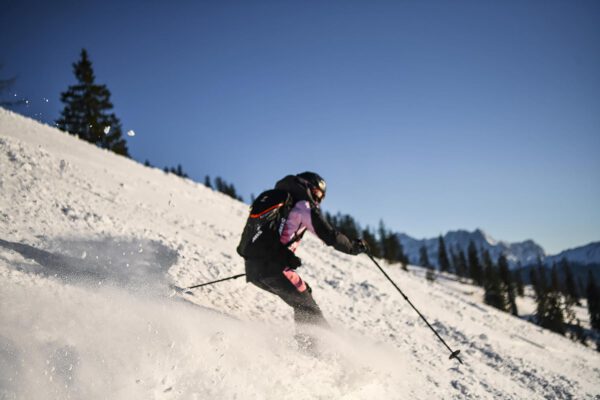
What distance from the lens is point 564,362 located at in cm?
880

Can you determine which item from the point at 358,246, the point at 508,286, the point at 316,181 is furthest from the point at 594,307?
the point at 316,181

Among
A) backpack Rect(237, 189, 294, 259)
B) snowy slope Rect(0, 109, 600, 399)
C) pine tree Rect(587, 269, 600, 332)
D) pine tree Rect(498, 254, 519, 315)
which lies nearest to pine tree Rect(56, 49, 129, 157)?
snowy slope Rect(0, 109, 600, 399)

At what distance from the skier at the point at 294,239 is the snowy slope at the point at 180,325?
853mm

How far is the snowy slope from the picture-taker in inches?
130

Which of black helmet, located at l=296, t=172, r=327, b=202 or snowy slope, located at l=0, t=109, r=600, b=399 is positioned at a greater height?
black helmet, located at l=296, t=172, r=327, b=202

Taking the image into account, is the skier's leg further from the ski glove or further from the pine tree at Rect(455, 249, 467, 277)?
the pine tree at Rect(455, 249, 467, 277)

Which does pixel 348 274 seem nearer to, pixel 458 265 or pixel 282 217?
pixel 282 217

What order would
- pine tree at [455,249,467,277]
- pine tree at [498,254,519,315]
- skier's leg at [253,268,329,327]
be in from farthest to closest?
pine tree at [455,249,467,277] → pine tree at [498,254,519,315] → skier's leg at [253,268,329,327]

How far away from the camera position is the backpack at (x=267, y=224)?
13.4 ft

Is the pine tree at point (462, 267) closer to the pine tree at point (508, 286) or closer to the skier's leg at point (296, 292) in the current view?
the pine tree at point (508, 286)

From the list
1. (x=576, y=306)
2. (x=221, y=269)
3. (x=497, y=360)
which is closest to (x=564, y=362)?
(x=497, y=360)

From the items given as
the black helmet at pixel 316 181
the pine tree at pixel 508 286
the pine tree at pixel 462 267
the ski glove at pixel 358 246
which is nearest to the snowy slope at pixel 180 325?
the ski glove at pixel 358 246

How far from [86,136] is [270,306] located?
21.6 m

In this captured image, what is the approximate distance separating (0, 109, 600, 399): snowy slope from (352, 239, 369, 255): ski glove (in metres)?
1.37
